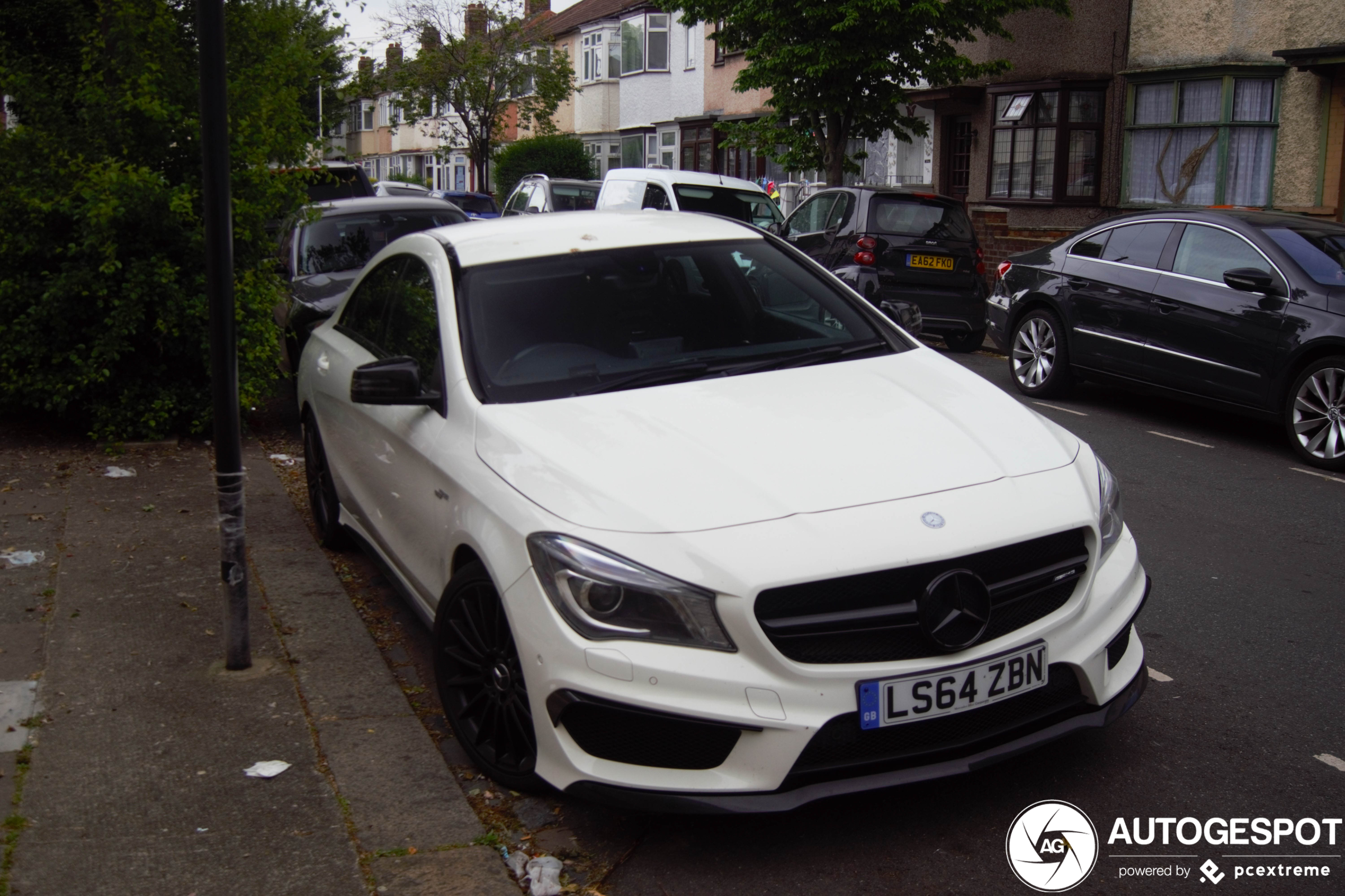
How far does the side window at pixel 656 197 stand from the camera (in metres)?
17.8

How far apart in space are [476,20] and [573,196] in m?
28.0

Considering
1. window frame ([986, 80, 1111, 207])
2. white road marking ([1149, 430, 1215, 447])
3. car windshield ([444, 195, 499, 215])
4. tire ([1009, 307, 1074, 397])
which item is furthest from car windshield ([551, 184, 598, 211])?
white road marking ([1149, 430, 1215, 447])

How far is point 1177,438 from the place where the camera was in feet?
31.8

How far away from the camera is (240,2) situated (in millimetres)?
9469

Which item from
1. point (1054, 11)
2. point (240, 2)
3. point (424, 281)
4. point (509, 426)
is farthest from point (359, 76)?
point (1054, 11)

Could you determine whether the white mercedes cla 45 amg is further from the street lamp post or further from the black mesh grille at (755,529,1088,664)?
the street lamp post

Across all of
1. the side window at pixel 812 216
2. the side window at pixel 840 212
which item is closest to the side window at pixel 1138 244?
the side window at pixel 840 212

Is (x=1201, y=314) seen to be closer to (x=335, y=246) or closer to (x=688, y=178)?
(x=335, y=246)

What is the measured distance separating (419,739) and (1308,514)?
5.43 meters

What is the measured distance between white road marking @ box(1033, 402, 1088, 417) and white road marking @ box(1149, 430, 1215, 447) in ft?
2.47

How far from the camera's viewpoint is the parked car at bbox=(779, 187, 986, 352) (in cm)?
1431

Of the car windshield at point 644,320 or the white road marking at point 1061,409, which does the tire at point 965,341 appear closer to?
the white road marking at point 1061,409

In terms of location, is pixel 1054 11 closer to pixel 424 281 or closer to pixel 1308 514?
pixel 1308 514

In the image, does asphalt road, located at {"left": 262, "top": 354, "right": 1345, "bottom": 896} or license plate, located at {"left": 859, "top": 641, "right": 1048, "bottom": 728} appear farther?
asphalt road, located at {"left": 262, "top": 354, "right": 1345, "bottom": 896}
